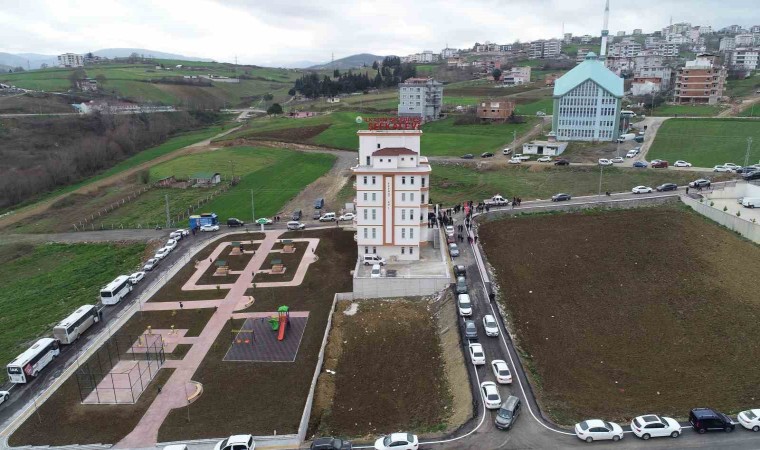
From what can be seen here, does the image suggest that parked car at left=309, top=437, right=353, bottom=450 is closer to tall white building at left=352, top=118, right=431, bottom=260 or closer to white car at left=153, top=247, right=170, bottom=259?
tall white building at left=352, top=118, right=431, bottom=260

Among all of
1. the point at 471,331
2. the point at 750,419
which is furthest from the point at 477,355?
the point at 750,419

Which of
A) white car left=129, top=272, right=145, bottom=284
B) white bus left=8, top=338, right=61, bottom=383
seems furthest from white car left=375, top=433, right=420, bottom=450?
white car left=129, top=272, right=145, bottom=284

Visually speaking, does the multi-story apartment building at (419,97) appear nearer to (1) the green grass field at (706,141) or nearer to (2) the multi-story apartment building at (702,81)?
(1) the green grass field at (706,141)

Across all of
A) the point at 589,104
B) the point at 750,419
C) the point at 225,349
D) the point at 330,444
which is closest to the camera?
the point at 750,419

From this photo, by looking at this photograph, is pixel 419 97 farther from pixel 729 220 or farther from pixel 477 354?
pixel 477 354

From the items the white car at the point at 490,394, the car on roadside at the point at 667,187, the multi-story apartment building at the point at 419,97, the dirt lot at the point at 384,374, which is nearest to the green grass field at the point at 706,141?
the car on roadside at the point at 667,187

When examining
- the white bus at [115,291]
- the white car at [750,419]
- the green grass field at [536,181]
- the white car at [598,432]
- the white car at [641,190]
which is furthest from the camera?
the green grass field at [536,181]
